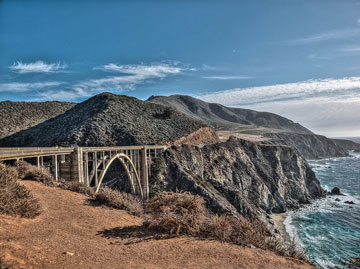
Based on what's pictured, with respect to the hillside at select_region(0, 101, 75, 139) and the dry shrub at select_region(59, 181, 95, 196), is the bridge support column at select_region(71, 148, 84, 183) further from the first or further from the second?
the hillside at select_region(0, 101, 75, 139)

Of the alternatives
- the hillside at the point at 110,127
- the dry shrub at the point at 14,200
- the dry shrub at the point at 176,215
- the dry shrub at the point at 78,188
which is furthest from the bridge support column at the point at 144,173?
the dry shrub at the point at 14,200

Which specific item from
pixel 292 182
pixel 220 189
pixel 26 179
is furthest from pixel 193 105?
pixel 26 179

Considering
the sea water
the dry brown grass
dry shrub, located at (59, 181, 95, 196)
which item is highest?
dry shrub, located at (59, 181, 95, 196)

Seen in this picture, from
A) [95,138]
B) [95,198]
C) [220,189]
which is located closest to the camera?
[95,198]

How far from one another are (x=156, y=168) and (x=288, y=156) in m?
36.6

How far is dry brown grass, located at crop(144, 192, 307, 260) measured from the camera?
725 centimetres

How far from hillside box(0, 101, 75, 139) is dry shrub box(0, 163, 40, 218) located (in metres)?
48.7

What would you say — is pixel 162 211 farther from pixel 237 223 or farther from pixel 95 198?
pixel 95 198

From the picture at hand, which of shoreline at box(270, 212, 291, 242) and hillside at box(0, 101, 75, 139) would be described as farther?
hillside at box(0, 101, 75, 139)

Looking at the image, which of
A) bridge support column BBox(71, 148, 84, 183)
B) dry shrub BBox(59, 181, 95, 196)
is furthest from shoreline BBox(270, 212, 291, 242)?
dry shrub BBox(59, 181, 95, 196)

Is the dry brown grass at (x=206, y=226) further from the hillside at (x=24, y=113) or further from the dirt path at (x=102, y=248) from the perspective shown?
the hillside at (x=24, y=113)

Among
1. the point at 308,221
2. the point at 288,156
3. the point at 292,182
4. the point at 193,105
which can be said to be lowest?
the point at 308,221

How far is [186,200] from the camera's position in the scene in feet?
27.6

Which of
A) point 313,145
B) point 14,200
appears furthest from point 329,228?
point 313,145
